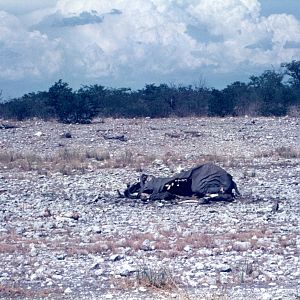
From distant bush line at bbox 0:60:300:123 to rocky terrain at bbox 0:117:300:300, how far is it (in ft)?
50.3

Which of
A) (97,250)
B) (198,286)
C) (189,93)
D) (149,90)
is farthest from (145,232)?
(149,90)

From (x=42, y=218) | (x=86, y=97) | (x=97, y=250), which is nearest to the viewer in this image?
(x=97, y=250)

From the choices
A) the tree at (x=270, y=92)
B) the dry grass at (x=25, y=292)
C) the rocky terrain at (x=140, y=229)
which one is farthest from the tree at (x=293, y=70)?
the dry grass at (x=25, y=292)

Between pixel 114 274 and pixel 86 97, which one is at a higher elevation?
pixel 86 97

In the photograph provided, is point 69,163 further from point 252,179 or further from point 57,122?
point 57,122

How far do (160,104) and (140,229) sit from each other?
38.4 metres

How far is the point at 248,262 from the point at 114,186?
11.2m

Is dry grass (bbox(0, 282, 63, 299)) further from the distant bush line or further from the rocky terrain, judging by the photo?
the distant bush line

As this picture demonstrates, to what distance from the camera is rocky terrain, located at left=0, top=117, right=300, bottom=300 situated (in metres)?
11.0

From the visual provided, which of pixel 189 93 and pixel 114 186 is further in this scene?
pixel 189 93

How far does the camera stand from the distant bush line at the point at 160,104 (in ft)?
164

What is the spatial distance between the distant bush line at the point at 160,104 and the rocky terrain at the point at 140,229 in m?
15.3

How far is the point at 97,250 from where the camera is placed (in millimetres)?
13414

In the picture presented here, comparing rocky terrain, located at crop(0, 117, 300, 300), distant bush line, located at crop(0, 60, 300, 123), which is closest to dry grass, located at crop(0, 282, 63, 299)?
rocky terrain, located at crop(0, 117, 300, 300)
